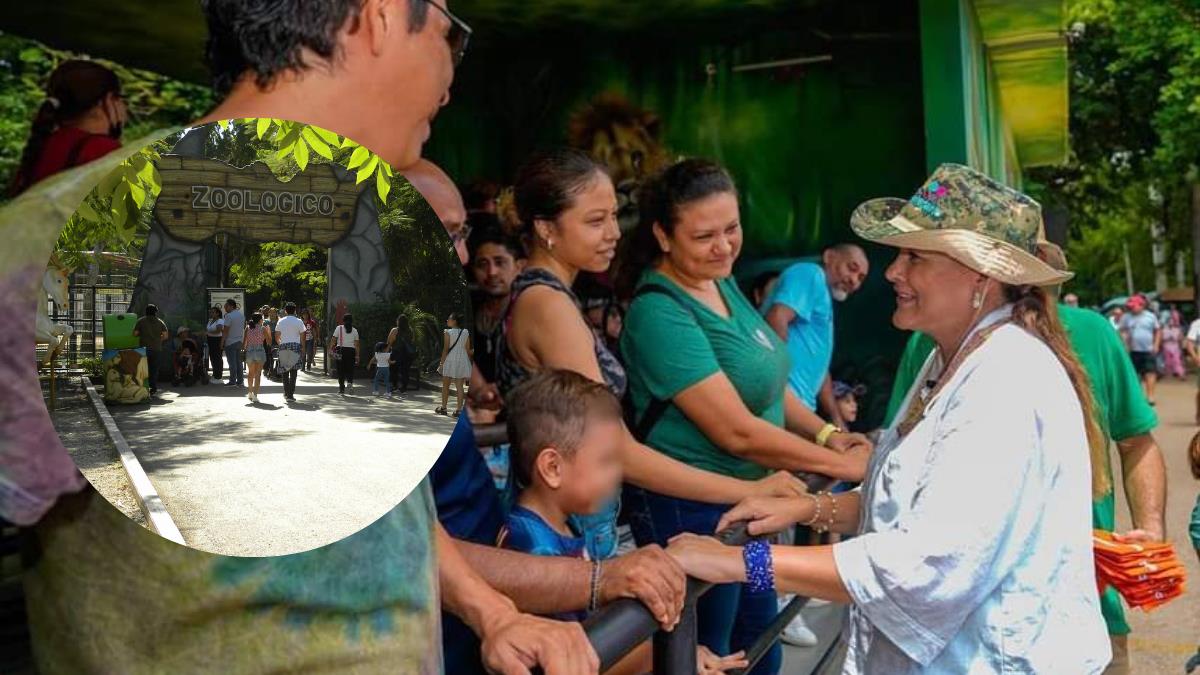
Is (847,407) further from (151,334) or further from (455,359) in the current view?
(151,334)

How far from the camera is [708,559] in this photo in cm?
199

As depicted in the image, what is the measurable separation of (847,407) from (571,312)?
3.84m

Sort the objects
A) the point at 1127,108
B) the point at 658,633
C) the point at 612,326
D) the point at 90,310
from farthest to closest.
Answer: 1. the point at 1127,108
2. the point at 612,326
3. the point at 658,633
4. the point at 90,310

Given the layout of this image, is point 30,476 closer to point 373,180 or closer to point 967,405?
point 373,180

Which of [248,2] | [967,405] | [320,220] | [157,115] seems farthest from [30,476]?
[157,115]

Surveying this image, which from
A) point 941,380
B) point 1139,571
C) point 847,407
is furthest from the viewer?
point 847,407

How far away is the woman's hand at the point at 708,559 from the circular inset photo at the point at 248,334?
1.15 metres

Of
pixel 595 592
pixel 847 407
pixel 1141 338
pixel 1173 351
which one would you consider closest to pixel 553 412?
pixel 595 592

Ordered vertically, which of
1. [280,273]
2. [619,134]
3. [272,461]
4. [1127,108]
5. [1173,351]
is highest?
[1127,108]

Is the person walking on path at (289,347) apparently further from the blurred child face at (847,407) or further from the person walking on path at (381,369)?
the blurred child face at (847,407)

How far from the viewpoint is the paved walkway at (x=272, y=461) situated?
79 centimetres

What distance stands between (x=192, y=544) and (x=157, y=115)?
1126cm

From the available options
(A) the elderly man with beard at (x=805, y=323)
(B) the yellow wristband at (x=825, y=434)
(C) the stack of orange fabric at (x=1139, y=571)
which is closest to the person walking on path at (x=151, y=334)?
(C) the stack of orange fabric at (x=1139, y=571)

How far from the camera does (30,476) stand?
2.60ft
